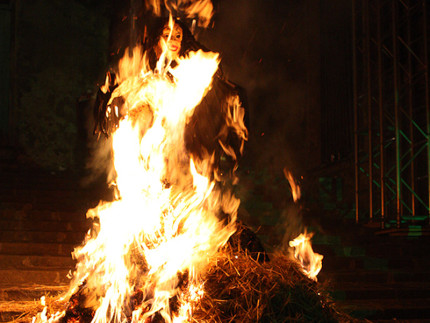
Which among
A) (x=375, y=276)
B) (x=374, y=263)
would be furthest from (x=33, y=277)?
(x=374, y=263)

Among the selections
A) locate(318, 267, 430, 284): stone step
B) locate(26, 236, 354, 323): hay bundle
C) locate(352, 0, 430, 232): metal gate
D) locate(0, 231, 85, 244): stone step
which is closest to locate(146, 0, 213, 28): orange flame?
locate(352, 0, 430, 232): metal gate

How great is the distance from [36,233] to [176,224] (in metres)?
3.85

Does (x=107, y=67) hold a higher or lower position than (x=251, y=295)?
higher

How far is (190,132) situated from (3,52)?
11.3 meters

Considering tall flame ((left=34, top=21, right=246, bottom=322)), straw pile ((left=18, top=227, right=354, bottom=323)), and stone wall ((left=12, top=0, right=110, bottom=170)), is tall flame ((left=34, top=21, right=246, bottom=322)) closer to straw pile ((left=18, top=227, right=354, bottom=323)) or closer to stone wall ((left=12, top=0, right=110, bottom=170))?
straw pile ((left=18, top=227, right=354, bottom=323))

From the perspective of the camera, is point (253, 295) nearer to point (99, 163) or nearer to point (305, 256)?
point (305, 256)

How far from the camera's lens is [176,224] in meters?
3.63

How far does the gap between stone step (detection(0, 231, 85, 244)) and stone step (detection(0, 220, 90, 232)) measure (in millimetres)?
217

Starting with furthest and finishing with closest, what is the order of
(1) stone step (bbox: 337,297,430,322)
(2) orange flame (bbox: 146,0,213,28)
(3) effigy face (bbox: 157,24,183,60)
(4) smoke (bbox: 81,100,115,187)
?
(4) smoke (bbox: 81,100,115,187) → (2) orange flame (bbox: 146,0,213,28) → (1) stone step (bbox: 337,297,430,322) → (3) effigy face (bbox: 157,24,183,60)

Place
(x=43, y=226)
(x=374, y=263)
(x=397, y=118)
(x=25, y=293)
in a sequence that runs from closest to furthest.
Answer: (x=25, y=293) → (x=374, y=263) → (x=397, y=118) → (x=43, y=226)

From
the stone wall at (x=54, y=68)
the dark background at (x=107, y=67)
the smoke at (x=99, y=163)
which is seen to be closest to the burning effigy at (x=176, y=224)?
the smoke at (x=99, y=163)

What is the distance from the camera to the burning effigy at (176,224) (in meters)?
3.22

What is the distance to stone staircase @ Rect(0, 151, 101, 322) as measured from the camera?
472 centimetres

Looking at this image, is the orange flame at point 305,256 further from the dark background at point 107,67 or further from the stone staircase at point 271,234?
the dark background at point 107,67
